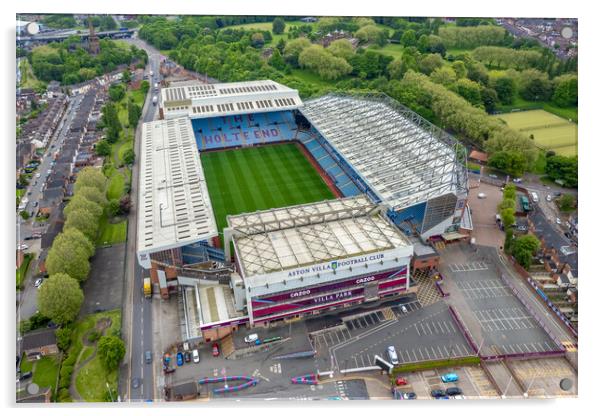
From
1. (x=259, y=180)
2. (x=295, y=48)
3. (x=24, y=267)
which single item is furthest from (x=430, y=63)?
(x=24, y=267)

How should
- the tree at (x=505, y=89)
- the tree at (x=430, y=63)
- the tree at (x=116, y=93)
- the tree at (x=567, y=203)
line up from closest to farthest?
the tree at (x=567, y=203) < the tree at (x=505, y=89) < the tree at (x=116, y=93) < the tree at (x=430, y=63)

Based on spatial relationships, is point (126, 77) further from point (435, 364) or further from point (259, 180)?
point (435, 364)

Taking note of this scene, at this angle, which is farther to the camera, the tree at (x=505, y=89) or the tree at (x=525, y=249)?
the tree at (x=505, y=89)

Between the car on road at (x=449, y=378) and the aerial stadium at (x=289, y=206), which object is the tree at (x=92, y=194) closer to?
the aerial stadium at (x=289, y=206)

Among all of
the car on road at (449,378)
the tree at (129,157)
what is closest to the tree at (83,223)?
the tree at (129,157)

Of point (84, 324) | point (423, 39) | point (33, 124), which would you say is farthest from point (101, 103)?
point (423, 39)

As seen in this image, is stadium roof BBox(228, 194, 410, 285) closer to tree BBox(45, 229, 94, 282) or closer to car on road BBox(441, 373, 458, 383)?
car on road BBox(441, 373, 458, 383)
